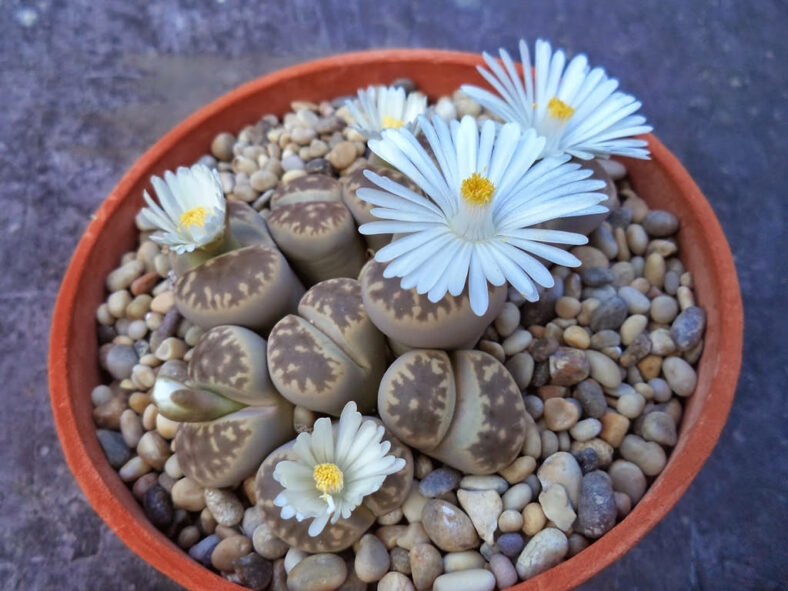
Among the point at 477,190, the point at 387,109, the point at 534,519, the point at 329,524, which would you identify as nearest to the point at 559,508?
the point at 534,519

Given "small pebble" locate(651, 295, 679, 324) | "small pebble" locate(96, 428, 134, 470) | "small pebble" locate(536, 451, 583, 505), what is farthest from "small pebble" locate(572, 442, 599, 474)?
"small pebble" locate(96, 428, 134, 470)

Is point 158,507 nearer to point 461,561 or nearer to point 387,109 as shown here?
point 461,561

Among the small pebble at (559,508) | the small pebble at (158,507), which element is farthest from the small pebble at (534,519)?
the small pebble at (158,507)

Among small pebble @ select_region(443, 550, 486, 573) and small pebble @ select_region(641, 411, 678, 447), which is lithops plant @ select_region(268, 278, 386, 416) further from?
small pebble @ select_region(641, 411, 678, 447)

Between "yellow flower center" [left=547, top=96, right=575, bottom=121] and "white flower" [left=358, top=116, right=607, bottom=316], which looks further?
"yellow flower center" [left=547, top=96, right=575, bottom=121]

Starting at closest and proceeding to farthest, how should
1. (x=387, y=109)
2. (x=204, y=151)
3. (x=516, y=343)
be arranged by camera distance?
1. (x=516, y=343)
2. (x=387, y=109)
3. (x=204, y=151)

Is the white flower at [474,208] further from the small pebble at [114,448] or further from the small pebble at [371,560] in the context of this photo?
the small pebble at [114,448]

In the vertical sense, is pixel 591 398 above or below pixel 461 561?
above
